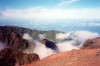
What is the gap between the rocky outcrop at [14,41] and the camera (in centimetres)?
16025

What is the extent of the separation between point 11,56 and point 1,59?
431 cm

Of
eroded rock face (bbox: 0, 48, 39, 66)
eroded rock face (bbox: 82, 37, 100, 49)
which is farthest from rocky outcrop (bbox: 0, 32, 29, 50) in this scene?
eroded rock face (bbox: 82, 37, 100, 49)

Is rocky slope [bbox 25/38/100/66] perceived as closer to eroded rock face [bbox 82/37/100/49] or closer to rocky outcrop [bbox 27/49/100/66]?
rocky outcrop [bbox 27/49/100/66]

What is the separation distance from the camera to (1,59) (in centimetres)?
5600

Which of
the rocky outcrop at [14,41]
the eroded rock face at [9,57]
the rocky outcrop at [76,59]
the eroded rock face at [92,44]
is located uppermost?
the rocky outcrop at [76,59]

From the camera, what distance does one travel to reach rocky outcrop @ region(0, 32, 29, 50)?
16025 cm

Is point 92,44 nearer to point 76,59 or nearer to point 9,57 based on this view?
point 76,59

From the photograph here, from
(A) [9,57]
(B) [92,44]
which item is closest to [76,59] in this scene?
(B) [92,44]

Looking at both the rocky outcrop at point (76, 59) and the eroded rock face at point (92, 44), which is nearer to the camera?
the rocky outcrop at point (76, 59)

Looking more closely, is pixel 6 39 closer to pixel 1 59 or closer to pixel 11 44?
pixel 11 44

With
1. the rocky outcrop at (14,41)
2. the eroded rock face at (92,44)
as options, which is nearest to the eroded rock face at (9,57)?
the eroded rock face at (92,44)

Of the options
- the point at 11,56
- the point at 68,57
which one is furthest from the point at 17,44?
the point at 68,57

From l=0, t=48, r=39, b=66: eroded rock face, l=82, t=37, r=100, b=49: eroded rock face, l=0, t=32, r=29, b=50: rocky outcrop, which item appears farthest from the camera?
l=0, t=32, r=29, b=50: rocky outcrop

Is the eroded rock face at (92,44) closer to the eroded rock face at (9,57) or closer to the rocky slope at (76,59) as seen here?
the rocky slope at (76,59)
